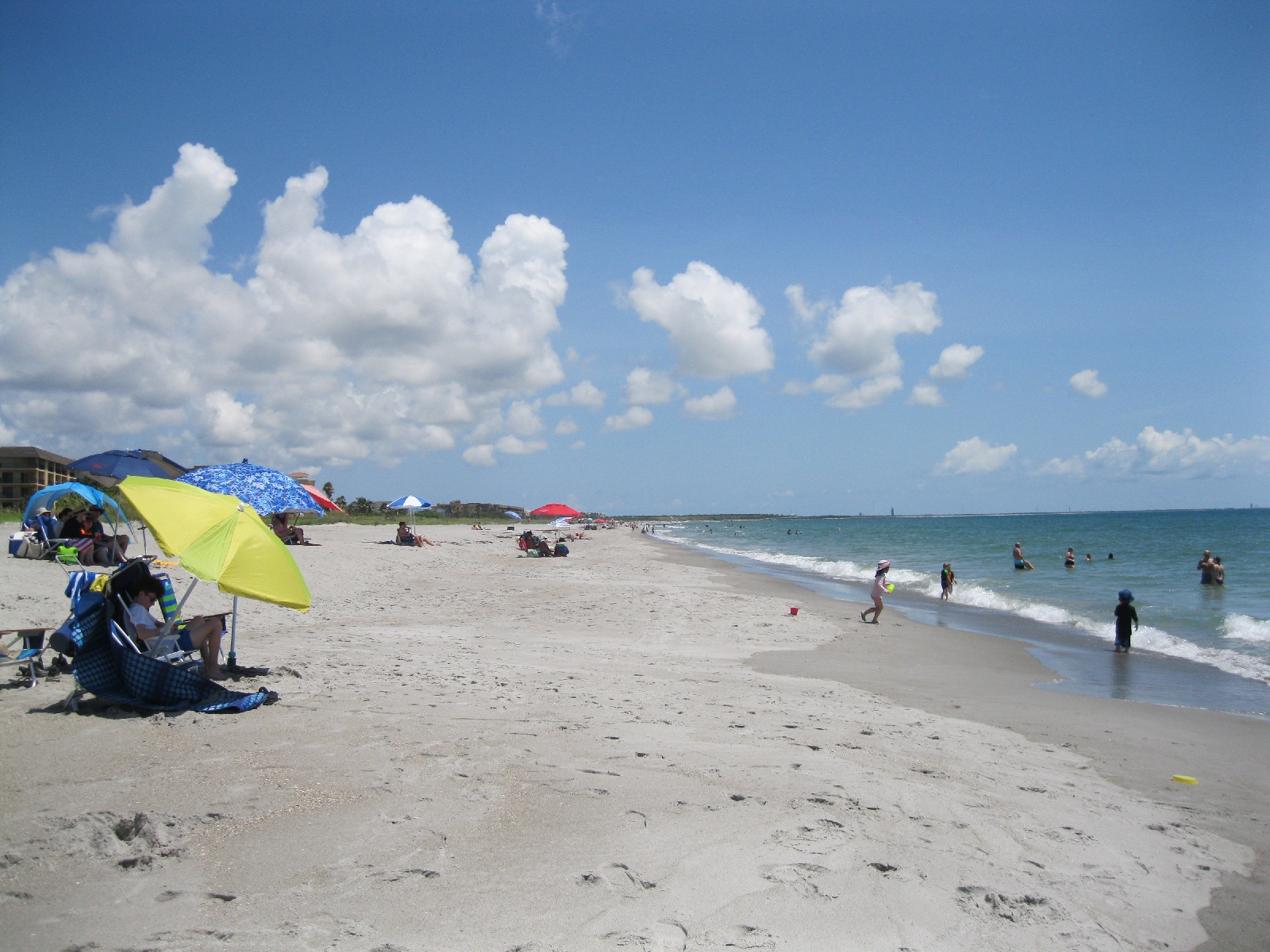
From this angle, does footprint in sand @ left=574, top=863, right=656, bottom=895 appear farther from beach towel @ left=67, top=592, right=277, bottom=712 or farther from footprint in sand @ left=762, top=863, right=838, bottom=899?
beach towel @ left=67, top=592, right=277, bottom=712

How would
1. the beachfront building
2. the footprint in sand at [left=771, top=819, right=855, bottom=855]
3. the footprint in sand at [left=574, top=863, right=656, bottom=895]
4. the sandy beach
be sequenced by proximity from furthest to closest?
1. the beachfront building
2. the footprint in sand at [left=771, top=819, right=855, bottom=855]
3. the footprint in sand at [left=574, top=863, right=656, bottom=895]
4. the sandy beach

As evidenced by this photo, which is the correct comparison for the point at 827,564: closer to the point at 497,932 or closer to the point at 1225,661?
the point at 1225,661

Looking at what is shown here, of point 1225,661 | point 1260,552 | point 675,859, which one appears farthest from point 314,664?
point 1260,552

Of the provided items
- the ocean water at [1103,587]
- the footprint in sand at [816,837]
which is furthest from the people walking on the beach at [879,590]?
the footprint in sand at [816,837]

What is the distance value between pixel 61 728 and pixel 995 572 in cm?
3248

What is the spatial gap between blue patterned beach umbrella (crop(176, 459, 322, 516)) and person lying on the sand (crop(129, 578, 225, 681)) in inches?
174

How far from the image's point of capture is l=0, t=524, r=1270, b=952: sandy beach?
3332mm

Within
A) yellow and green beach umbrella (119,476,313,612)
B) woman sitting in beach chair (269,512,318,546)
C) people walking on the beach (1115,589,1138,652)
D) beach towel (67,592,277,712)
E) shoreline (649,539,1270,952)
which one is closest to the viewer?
shoreline (649,539,1270,952)

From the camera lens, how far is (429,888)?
137 inches

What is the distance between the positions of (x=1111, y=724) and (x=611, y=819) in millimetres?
6267

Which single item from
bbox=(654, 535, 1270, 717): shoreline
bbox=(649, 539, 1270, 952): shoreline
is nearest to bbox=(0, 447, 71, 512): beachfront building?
bbox=(654, 535, 1270, 717): shoreline

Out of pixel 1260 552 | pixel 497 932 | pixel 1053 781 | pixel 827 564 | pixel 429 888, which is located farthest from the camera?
pixel 1260 552

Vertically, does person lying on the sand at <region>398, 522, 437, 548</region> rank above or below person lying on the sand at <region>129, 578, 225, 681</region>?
below

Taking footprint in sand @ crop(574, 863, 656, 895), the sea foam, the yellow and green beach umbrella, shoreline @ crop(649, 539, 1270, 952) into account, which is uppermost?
the yellow and green beach umbrella
